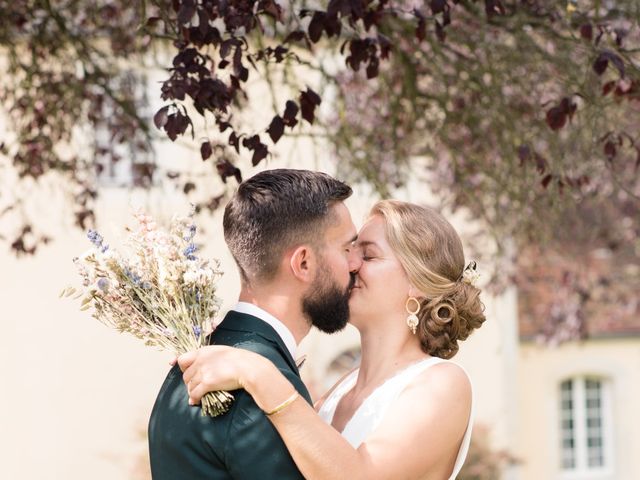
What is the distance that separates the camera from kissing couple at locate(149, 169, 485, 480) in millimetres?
3045

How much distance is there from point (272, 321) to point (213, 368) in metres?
0.30

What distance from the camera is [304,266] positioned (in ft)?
10.9

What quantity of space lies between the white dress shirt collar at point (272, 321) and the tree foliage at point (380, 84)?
116 centimetres

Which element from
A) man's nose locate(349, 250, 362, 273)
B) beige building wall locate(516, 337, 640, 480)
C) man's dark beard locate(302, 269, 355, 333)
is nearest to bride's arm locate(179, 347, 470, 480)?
man's dark beard locate(302, 269, 355, 333)

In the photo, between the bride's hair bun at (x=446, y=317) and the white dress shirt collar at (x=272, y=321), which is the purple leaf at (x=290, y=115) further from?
the white dress shirt collar at (x=272, y=321)

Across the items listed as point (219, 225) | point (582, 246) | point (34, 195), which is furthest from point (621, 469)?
point (34, 195)

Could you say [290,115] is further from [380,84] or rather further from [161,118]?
[380,84]

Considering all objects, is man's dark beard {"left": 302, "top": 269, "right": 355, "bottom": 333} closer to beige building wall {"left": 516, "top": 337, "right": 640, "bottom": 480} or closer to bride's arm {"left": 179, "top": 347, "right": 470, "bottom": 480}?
bride's arm {"left": 179, "top": 347, "right": 470, "bottom": 480}

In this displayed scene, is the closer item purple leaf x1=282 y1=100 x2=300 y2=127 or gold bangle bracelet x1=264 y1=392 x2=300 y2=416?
gold bangle bracelet x1=264 y1=392 x2=300 y2=416

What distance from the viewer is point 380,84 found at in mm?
8094

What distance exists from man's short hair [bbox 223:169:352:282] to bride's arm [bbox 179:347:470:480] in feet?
1.07

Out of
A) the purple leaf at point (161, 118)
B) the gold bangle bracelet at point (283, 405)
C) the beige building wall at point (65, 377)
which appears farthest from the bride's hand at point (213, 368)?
the beige building wall at point (65, 377)

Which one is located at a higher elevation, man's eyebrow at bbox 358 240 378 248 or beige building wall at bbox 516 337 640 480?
beige building wall at bbox 516 337 640 480

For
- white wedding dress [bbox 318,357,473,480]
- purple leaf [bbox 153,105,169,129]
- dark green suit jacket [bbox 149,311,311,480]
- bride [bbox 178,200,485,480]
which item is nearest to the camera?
dark green suit jacket [bbox 149,311,311,480]
